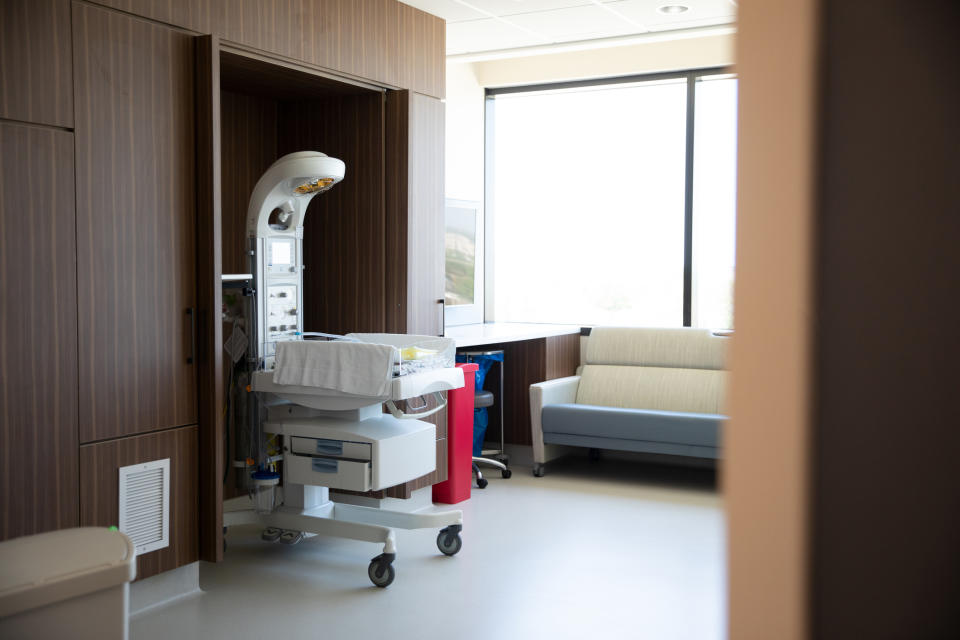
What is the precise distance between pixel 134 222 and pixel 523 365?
324 cm

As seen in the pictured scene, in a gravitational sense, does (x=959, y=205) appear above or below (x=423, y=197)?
below

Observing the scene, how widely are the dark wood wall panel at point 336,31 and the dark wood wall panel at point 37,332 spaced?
0.64 meters

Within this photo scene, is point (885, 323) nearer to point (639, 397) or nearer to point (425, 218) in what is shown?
point (425, 218)

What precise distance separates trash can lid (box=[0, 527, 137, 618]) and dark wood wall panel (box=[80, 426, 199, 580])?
1068 mm

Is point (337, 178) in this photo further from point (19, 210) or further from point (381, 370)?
point (19, 210)

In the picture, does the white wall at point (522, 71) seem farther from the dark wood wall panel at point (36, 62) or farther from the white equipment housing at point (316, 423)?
the dark wood wall panel at point (36, 62)

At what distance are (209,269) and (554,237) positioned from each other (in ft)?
13.4

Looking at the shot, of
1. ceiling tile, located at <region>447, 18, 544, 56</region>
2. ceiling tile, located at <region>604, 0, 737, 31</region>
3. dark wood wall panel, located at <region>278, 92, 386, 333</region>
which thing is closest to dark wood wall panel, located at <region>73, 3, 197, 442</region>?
dark wood wall panel, located at <region>278, 92, 386, 333</region>

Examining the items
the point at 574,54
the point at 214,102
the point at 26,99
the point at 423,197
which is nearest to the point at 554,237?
the point at 574,54

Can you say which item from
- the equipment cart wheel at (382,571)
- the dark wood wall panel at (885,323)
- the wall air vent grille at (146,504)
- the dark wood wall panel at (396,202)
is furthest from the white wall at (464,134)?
the dark wood wall panel at (885,323)

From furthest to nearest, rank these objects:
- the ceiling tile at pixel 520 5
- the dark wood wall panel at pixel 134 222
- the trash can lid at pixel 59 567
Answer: the ceiling tile at pixel 520 5, the dark wood wall panel at pixel 134 222, the trash can lid at pixel 59 567

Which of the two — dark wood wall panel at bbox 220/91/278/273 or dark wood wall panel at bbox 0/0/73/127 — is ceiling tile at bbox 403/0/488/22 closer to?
dark wood wall panel at bbox 220/91/278/273

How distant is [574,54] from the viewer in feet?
21.1

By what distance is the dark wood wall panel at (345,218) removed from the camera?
461cm
